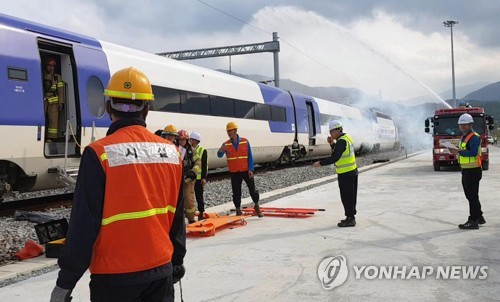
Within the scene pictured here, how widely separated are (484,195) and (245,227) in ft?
19.7

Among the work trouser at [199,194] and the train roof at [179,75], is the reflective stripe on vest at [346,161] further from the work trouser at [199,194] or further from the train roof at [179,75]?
the train roof at [179,75]

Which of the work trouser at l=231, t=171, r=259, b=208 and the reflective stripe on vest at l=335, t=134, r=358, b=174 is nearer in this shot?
the reflective stripe on vest at l=335, t=134, r=358, b=174

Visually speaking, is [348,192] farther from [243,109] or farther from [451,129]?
[451,129]

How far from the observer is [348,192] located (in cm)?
768

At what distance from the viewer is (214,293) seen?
14.3ft

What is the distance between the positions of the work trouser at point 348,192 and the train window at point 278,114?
39.1ft

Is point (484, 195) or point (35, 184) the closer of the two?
point (35, 184)

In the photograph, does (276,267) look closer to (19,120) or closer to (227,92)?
(19,120)

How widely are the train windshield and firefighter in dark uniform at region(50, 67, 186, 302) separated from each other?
56.9 feet

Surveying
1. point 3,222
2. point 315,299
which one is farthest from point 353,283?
point 3,222

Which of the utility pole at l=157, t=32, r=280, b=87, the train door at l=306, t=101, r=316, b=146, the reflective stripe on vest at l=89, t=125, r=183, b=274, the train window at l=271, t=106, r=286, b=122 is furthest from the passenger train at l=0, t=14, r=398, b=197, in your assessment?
the utility pole at l=157, t=32, r=280, b=87

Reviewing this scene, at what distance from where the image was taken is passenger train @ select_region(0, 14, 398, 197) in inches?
326

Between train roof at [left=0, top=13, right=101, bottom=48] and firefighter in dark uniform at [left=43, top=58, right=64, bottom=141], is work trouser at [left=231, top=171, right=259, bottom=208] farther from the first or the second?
train roof at [left=0, top=13, right=101, bottom=48]

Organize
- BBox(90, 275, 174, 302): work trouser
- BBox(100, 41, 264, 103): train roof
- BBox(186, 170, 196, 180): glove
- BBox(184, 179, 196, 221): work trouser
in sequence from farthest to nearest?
BBox(100, 41, 264, 103): train roof, BBox(184, 179, 196, 221): work trouser, BBox(186, 170, 196, 180): glove, BBox(90, 275, 174, 302): work trouser
